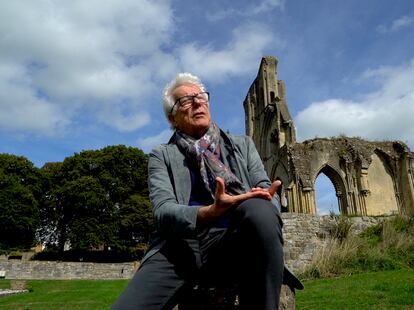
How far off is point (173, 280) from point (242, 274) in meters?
0.39

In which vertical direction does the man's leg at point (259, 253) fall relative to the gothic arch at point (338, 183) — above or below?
below

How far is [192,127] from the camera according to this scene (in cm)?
270

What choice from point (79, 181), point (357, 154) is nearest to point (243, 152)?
point (357, 154)

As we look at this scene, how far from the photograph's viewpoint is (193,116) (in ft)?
8.82

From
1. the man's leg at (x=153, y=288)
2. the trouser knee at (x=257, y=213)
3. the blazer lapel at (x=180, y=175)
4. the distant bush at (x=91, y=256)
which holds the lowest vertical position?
the distant bush at (x=91, y=256)

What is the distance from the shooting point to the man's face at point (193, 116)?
268 centimetres

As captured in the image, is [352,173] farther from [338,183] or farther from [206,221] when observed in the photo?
[206,221]

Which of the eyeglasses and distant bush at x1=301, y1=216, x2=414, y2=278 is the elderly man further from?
distant bush at x1=301, y1=216, x2=414, y2=278

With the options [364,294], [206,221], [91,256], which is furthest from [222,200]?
[91,256]

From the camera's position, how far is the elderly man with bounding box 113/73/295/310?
1874mm

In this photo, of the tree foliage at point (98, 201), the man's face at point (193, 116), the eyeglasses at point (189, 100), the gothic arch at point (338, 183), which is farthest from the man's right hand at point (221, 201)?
the tree foliage at point (98, 201)

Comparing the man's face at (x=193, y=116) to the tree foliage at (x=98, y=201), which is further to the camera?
the tree foliage at (x=98, y=201)

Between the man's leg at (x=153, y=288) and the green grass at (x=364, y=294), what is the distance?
572 cm

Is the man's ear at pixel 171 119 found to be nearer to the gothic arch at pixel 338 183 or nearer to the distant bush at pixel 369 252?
the distant bush at pixel 369 252
